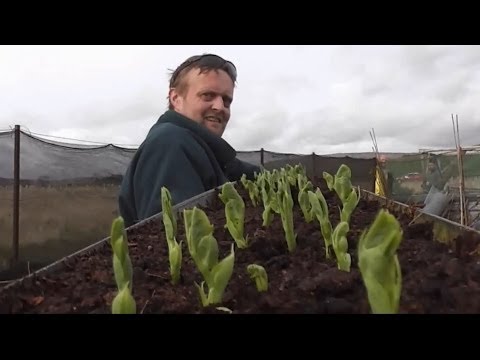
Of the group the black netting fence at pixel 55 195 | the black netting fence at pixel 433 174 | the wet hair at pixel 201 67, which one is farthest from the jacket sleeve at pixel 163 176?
the black netting fence at pixel 433 174

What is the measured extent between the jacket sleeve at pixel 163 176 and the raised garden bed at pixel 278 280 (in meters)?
0.56

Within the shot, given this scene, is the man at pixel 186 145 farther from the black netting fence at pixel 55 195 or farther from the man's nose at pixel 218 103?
the black netting fence at pixel 55 195

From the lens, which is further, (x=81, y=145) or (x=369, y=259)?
(x=81, y=145)

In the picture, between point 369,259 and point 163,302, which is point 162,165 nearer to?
point 163,302

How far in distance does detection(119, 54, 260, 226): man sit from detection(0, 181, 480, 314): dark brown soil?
2.35ft

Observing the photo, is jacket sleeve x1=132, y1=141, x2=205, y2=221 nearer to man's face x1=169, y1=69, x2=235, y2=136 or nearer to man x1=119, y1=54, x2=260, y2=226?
man x1=119, y1=54, x2=260, y2=226

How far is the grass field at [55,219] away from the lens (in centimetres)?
420

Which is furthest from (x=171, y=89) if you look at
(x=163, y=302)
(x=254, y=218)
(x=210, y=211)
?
(x=163, y=302)

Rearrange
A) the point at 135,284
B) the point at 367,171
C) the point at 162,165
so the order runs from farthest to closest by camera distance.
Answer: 1. the point at 367,171
2. the point at 162,165
3. the point at 135,284

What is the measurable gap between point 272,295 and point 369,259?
0.68 feet

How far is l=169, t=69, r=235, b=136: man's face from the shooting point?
2.17 m

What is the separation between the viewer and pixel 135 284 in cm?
77

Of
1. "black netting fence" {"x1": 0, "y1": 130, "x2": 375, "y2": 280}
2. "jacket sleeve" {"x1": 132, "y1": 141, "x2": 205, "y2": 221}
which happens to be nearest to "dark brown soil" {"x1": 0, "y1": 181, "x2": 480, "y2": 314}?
"jacket sleeve" {"x1": 132, "y1": 141, "x2": 205, "y2": 221}

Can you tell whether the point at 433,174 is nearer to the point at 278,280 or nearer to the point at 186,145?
the point at 186,145
